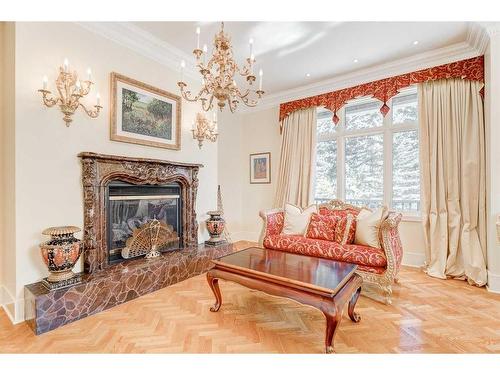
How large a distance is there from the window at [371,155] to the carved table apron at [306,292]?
238cm

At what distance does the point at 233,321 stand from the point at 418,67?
414 centimetres

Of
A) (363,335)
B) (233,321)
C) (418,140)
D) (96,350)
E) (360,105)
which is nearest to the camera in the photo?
(96,350)

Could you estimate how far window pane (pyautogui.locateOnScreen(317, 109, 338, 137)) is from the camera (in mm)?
4422

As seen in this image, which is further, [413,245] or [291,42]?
[413,245]

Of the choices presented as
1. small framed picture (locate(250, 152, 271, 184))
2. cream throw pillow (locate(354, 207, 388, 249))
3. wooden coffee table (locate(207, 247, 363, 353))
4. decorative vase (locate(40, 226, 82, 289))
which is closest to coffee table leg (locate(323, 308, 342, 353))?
wooden coffee table (locate(207, 247, 363, 353))

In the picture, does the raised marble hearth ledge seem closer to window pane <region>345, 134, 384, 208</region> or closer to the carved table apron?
the carved table apron

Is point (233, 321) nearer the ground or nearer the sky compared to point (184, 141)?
nearer the ground

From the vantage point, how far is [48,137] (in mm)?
2232

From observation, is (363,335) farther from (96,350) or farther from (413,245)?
(413,245)

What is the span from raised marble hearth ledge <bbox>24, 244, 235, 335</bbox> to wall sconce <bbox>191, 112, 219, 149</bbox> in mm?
1734

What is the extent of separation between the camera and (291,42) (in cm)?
305

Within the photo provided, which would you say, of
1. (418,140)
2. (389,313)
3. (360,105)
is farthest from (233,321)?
(360,105)

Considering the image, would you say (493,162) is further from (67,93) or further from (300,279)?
(67,93)

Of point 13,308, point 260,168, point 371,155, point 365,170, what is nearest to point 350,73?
point 371,155
